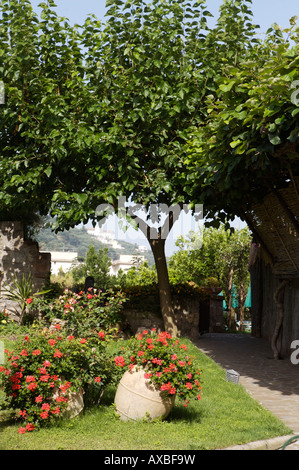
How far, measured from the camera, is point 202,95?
41.0ft

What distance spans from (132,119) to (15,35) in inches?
157

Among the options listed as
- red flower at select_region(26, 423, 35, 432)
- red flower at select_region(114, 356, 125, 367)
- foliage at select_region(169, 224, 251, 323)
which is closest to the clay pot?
red flower at select_region(114, 356, 125, 367)

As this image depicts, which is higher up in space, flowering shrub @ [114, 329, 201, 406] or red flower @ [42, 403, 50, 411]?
flowering shrub @ [114, 329, 201, 406]

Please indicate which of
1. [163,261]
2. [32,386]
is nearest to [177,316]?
[163,261]

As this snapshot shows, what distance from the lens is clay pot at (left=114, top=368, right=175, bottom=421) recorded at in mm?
6586

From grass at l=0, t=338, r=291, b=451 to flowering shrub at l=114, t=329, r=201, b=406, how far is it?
1.55ft

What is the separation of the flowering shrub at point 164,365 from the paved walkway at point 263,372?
1.54 metres

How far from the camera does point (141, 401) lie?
661 cm

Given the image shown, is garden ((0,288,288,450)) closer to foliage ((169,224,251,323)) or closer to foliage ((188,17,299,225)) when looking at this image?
foliage ((188,17,299,225))

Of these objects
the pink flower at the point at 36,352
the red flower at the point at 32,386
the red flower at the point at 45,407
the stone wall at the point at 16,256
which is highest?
the stone wall at the point at 16,256

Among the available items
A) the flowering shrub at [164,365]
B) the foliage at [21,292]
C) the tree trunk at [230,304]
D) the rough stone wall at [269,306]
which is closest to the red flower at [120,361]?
the flowering shrub at [164,365]

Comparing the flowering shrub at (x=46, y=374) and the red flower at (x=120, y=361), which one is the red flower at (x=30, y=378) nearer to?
the flowering shrub at (x=46, y=374)

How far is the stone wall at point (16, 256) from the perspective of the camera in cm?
1529

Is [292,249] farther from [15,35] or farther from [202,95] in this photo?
[15,35]
